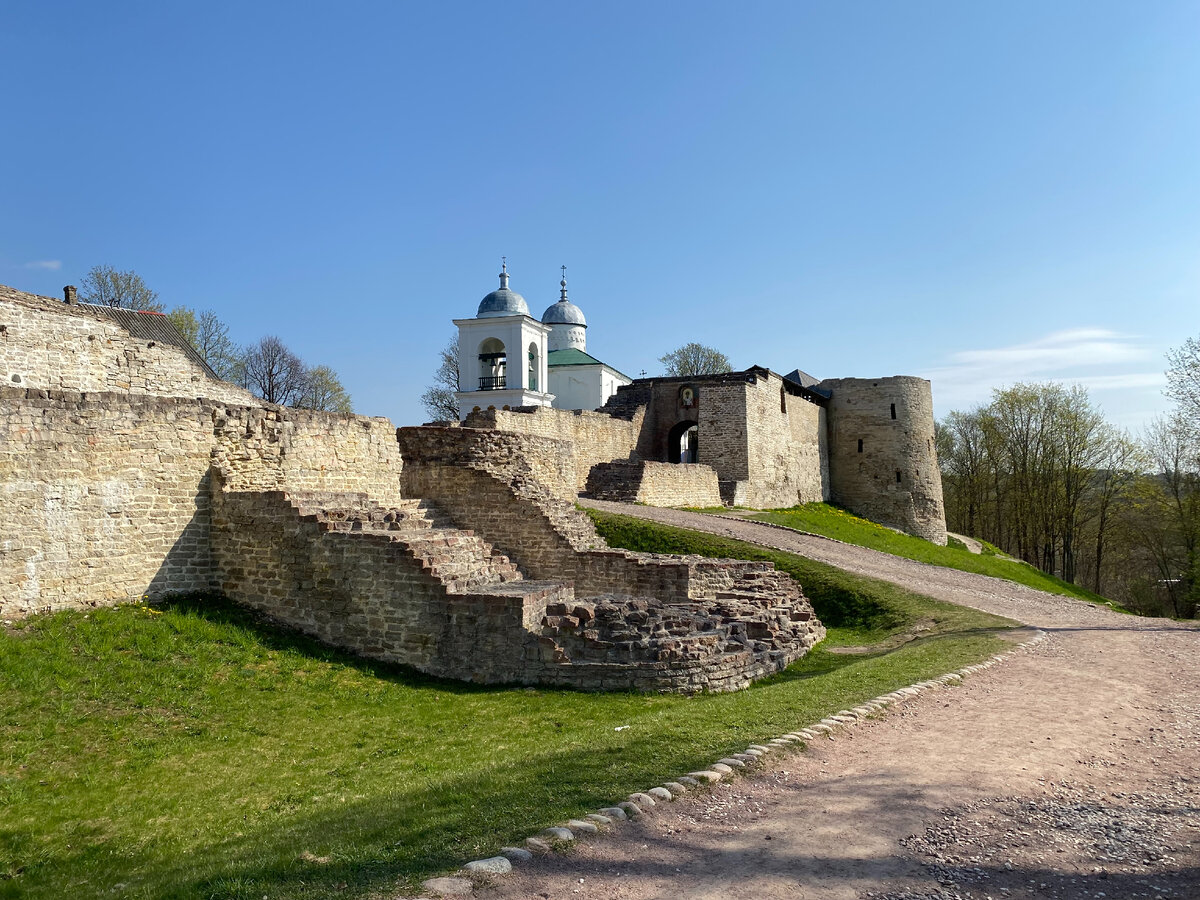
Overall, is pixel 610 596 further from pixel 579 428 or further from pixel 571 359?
pixel 571 359

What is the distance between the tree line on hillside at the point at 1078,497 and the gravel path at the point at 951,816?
30.4m

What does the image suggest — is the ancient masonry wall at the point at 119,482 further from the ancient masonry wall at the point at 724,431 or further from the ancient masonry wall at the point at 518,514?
the ancient masonry wall at the point at 724,431

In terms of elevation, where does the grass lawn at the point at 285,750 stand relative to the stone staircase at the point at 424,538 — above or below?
below

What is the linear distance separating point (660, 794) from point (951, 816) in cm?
197

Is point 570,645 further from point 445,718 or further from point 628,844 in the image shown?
point 628,844

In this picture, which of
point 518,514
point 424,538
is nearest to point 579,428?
point 518,514

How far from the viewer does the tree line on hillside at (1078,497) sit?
36.0m

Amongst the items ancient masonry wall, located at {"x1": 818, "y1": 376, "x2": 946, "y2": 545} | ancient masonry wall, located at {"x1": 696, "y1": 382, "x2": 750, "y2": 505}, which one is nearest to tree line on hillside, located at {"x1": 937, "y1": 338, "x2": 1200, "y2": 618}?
ancient masonry wall, located at {"x1": 818, "y1": 376, "x2": 946, "y2": 545}

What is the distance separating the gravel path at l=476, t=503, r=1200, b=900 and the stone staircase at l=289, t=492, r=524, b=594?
20.1 ft

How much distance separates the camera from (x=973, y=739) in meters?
7.25

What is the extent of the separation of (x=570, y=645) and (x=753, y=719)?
332 centimetres

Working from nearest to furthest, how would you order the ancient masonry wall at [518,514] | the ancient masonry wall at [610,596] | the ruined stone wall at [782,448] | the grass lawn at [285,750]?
→ the grass lawn at [285,750]
the ancient masonry wall at [610,596]
the ancient masonry wall at [518,514]
the ruined stone wall at [782,448]

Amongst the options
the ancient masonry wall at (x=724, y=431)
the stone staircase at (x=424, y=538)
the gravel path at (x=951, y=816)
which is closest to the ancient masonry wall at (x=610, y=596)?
the stone staircase at (x=424, y=538)

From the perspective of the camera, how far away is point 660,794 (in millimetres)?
5820
